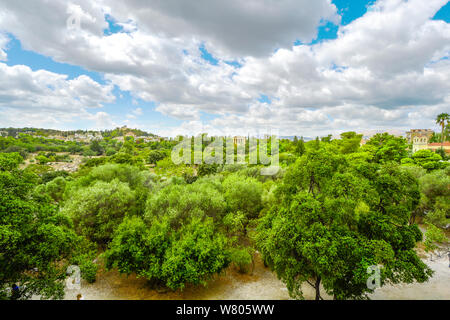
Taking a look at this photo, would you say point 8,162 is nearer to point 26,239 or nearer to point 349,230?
point 26,239

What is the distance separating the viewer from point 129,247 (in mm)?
12266

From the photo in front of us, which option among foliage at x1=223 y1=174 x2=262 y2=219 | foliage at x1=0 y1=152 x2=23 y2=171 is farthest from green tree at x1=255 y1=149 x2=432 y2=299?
foliage at x1=0 y1=152 x2=23 y2=171

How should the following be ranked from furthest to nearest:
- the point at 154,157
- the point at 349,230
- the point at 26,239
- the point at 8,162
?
the point at 154,157 < the point at 8,162 < the point at 349,230 < the point at 26,239

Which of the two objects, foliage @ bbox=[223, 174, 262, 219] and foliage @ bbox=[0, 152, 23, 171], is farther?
foliage @ bbox=[223, 174, 262, 219]

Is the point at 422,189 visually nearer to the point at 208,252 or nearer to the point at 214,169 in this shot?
the point at 208,252

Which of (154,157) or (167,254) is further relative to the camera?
(154,157)

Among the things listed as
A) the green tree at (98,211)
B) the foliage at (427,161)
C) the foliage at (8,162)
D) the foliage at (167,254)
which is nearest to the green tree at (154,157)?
the green tree at (98,211)

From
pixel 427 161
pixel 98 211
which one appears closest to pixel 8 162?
pixel 98 211

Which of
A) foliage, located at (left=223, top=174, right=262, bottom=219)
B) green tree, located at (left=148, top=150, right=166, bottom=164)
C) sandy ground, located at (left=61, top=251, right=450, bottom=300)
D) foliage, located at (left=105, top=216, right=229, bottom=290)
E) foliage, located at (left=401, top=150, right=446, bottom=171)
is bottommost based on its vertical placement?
sandy ground, located at (left=61, top=251, right=450, bottom=300)

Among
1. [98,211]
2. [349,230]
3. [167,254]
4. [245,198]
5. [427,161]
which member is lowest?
[167,254]

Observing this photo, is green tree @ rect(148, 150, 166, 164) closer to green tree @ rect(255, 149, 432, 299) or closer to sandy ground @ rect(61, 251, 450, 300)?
sandy ground @ rect(61, 251, 450, 300)
